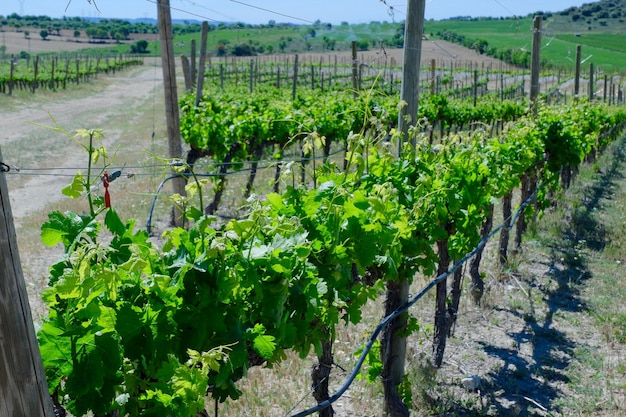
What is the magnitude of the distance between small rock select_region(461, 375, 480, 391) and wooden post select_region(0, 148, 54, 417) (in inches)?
155

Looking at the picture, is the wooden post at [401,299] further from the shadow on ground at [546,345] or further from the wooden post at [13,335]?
the wooden post at [13,335]

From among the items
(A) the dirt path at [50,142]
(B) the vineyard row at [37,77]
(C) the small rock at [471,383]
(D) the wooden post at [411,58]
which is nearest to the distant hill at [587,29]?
(A) the dirt path at [50,142]

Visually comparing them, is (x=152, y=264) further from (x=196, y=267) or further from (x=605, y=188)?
(x=605, y=188)

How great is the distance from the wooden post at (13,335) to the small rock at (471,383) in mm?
3939

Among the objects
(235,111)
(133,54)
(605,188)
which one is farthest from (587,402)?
(133,54)

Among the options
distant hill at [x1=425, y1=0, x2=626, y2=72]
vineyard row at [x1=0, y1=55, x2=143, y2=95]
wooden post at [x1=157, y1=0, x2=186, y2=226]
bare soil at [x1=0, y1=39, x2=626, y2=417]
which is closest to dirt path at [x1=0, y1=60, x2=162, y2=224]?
wooden post at [x1=157, y1=0, x2=186, y2=226]

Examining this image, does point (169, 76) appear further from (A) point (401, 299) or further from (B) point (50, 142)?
(B) point (50, 142)

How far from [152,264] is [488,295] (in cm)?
514

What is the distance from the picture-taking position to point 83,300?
2.11 meters

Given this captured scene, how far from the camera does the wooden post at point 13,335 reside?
1.55 m

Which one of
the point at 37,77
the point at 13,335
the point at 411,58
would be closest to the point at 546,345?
the point at 411,58

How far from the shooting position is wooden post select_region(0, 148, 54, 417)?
1549 mm

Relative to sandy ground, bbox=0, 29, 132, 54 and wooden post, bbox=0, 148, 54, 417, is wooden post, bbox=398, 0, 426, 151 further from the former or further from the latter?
sandy ground, bbox=0, 29, 132, 54

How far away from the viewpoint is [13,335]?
5.15 ft
